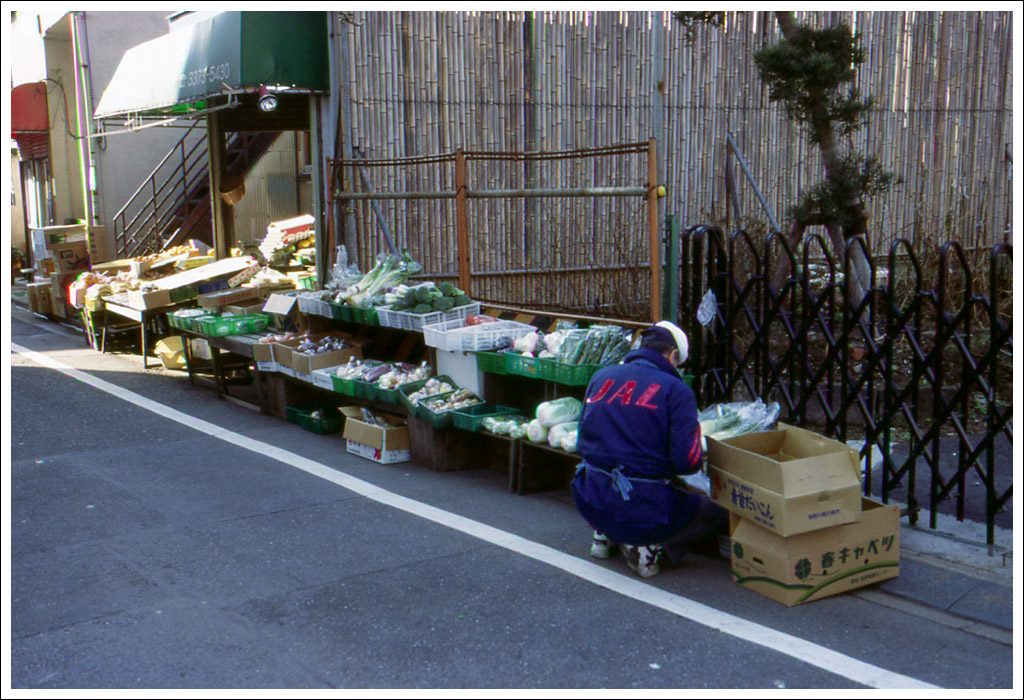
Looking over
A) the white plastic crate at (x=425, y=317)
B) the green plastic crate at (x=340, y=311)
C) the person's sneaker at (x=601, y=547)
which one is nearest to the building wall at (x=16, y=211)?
the green plastic crate at (x=340, y=311)

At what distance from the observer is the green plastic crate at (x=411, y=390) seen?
835cm

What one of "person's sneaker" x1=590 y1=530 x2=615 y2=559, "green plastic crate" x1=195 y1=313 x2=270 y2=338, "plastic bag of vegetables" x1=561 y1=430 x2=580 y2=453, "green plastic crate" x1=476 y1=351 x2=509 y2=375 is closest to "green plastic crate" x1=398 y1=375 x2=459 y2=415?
"green plastic crate" x1=476 y1=351 x2=509 y2=375

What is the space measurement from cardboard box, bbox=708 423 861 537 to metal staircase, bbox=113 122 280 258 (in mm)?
14844

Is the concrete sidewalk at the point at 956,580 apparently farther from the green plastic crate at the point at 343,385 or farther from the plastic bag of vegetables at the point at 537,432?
the green plastic crate at the point at 343,385

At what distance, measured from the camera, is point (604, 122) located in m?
13.6

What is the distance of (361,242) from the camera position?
12117 mm

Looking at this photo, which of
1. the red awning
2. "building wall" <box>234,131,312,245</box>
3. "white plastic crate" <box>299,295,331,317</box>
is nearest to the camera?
"white plastic crate" <box>299,295,331,317</box>

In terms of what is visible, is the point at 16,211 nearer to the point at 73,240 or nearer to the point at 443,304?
the point at 73,240

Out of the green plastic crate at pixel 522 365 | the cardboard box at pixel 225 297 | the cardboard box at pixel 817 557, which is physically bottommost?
the cardboard box at pixel 817 557

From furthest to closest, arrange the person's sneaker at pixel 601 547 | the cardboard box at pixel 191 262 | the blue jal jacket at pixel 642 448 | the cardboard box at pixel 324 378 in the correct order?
the cardboard box at pixel 191 262 → the cardboard box at pixel 324 378 → the person's sneaker at pixel 601 547 → the blue jal jacket at pixel 642 448

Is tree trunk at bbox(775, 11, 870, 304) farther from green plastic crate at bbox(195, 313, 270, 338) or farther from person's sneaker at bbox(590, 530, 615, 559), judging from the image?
green plastic crate at bbox(195, 313, 270, 338)

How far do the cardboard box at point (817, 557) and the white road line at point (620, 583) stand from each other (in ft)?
1.14

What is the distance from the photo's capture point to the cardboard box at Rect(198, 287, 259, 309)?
474 inches

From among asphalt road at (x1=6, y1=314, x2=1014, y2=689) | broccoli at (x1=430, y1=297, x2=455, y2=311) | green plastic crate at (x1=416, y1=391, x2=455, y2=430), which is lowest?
asphalt road at (x1=6, y1=314, x2=1014, y2=689)
